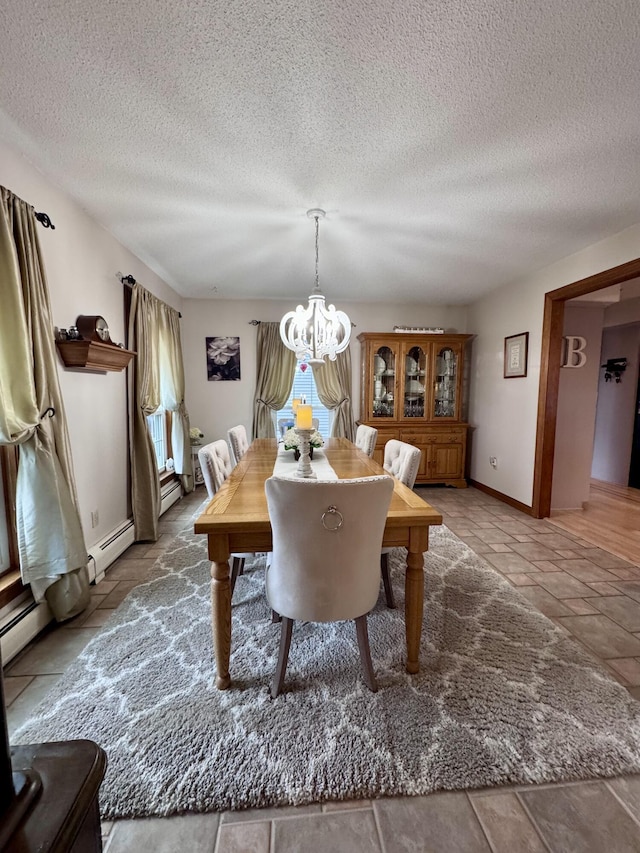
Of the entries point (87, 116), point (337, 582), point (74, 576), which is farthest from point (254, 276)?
point (337, 582)

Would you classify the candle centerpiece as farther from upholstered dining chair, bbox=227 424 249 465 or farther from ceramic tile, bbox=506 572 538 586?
ceramic tile, bbox=506 572 538 586

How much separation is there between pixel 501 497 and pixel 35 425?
4354mm

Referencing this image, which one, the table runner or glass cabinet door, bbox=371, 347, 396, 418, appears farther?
glass cabinet door, bbox=371, 347, 396, 418

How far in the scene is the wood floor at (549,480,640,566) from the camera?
308cm

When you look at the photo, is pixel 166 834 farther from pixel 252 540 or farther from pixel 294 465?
pixel 294 465

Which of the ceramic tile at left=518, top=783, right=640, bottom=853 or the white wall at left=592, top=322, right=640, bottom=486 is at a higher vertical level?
the white wall at left=592, top=322, right=640, bottom=486

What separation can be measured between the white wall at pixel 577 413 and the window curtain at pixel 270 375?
315 cm

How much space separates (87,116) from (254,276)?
230 centimetres

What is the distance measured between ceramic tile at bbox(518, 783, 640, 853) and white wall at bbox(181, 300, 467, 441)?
Answer: 13.5 feet

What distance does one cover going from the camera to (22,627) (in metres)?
1.80

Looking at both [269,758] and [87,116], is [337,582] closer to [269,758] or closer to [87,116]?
[269,758]

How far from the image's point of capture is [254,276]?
12.7 feet

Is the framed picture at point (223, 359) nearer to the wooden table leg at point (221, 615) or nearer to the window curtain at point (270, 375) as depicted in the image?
the window curtain at point (270, 375)

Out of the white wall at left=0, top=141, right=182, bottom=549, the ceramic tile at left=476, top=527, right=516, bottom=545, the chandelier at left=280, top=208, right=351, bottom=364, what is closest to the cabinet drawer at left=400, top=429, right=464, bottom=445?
the ceramic tile at left=476, top=527, right=516, bottom=545
